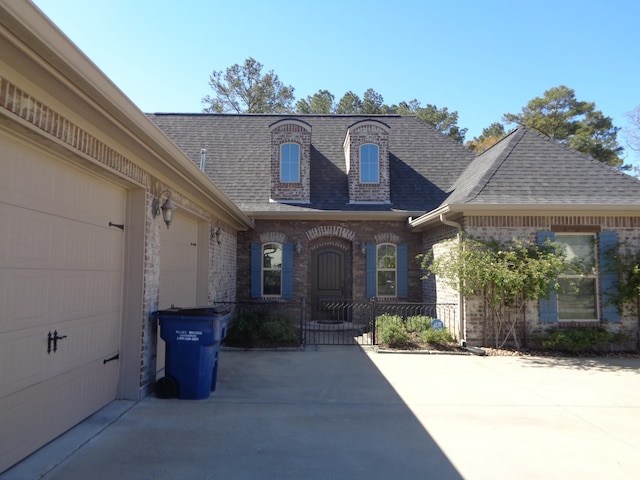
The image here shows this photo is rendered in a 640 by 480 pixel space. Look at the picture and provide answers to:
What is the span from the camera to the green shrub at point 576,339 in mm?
7992

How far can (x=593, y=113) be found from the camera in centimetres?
2834

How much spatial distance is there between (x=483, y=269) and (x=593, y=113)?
2730cm

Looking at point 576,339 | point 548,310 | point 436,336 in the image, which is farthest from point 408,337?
point 576,339

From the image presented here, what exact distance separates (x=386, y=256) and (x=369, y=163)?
2.71 meters

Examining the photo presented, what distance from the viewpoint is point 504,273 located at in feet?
25.9

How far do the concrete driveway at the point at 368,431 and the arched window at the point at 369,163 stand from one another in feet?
21.1

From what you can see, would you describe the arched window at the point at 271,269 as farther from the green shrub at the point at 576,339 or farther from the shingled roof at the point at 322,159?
the green shrub at the point at 576,339

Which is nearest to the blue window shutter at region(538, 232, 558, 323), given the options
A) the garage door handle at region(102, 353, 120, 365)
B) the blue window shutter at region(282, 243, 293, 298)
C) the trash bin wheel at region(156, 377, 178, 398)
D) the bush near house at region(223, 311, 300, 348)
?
the bush near house at region(223, 311, 300, 348)

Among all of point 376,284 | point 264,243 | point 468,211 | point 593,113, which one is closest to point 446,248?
point 468,211

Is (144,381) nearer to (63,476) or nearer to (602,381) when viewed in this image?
(63,476)

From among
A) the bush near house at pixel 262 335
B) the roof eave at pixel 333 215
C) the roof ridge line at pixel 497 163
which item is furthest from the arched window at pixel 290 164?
the roof ridge line at pixel 497 163

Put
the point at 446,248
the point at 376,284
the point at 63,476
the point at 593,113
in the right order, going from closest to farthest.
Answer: the point at 63,476 < the point at 446,248 < the point at 376,284 < the point at 593,113

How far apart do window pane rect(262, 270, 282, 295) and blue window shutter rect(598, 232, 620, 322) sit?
24.8 ft

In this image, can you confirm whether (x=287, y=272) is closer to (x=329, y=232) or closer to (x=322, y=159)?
(x=329, y=232)
